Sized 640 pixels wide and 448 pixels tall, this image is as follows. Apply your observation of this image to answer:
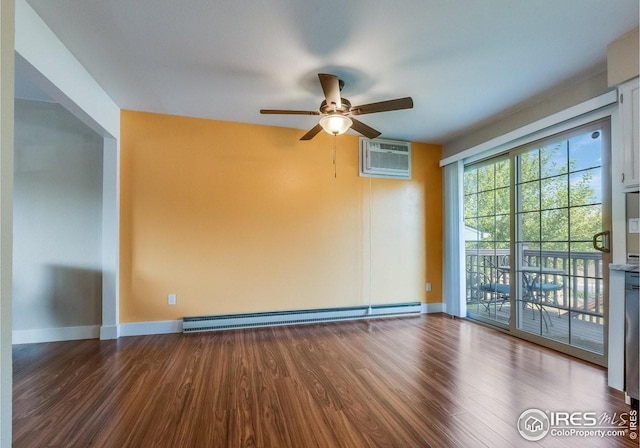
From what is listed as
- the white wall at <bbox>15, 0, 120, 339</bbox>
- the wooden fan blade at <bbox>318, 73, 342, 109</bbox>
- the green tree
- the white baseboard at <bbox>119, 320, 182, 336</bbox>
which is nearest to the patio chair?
the green tree

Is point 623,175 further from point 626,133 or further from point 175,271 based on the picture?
point 175,271

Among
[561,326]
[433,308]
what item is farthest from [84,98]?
[561,326]

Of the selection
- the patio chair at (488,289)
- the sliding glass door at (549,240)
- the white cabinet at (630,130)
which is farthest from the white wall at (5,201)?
the patio chair at (488,289)

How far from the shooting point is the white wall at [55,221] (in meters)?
2.99

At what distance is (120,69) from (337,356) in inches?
130

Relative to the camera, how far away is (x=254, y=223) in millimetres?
3604

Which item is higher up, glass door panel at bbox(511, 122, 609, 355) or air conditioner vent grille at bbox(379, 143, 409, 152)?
air conditioner vent grille at bbox(379, 143, 409, 152)

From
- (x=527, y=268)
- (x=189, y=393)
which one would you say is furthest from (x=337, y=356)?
(x=527, y=268)

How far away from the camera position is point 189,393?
2.03 meters

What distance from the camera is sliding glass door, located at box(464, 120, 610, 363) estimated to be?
8.41 feet

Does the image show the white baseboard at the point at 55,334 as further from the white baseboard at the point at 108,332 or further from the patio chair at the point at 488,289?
the patio chair at the point at 488,289

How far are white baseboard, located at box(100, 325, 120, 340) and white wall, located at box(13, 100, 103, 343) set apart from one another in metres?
0.15

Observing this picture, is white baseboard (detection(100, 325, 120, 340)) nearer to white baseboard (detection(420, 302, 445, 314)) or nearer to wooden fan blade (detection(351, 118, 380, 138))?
wooden fan blade (detection(351, 118, 380, 138))

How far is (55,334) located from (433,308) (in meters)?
4.84
